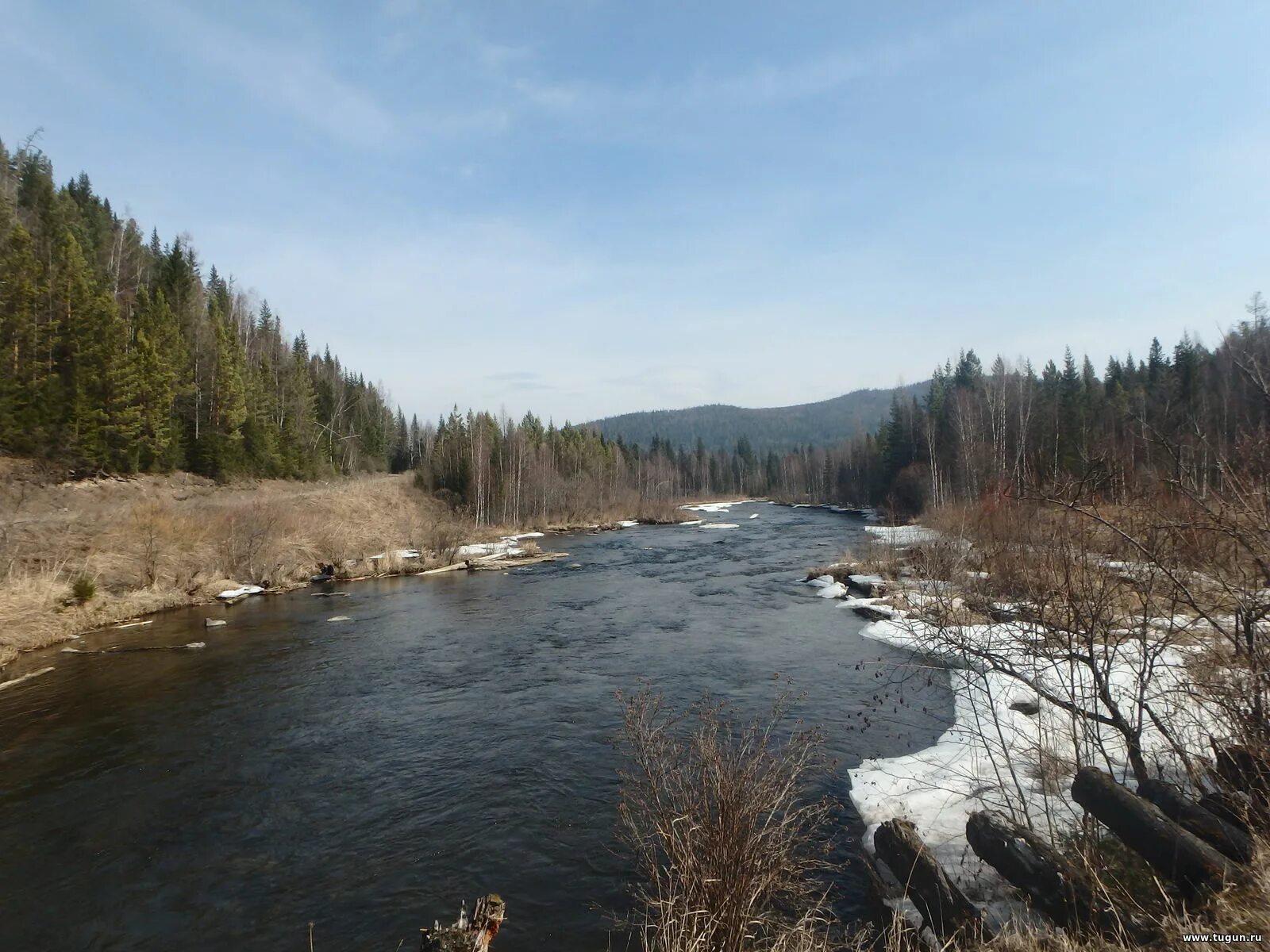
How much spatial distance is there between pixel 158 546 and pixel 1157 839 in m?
30.1

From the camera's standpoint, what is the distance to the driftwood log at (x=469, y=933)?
4.16 m

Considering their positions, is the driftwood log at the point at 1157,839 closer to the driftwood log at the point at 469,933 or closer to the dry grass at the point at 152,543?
the driftwood log at the point at 469,933

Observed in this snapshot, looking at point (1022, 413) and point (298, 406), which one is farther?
point (298, 406)

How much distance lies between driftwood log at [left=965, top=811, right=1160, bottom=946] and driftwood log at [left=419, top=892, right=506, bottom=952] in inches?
166

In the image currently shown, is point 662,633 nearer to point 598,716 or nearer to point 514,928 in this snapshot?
point 598,716

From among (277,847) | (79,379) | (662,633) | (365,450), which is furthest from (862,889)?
(365,450)

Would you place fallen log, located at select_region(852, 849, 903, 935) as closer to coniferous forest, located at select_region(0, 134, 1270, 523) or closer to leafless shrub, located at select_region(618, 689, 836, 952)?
leafless shrub, located at select_region(618, 689, 836, 952)

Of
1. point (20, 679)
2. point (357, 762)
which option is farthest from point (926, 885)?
point (20, 679)

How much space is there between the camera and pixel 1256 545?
4.93m

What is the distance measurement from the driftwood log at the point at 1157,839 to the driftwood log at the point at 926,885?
1360 millimetres

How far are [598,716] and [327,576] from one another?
76.3 ft

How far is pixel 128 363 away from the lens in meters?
36.6

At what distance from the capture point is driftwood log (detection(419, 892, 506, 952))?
4.16 meters

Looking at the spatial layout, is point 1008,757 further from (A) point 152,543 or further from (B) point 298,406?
(B) point 298,406
